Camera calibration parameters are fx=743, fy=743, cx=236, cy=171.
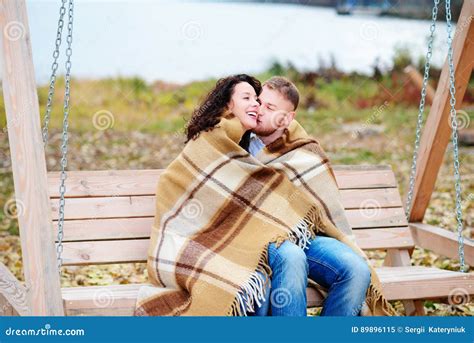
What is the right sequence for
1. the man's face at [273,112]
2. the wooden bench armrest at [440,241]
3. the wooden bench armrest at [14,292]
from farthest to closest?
the wooden bench armrest at [440,241] < the man's face at [273,112] < the wooden bench armrest at [14,292]

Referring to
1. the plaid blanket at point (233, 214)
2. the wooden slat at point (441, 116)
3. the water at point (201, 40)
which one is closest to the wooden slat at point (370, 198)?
the wooden slat at point (441, 116)

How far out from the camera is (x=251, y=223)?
3.03m

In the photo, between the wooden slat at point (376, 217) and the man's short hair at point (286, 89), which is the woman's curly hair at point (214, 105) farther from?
the wooden slat at point (376, 217)

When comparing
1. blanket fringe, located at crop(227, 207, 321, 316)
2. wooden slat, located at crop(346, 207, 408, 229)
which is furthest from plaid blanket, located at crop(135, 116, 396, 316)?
wooden slat, located at crop(346, 207, 408, 229)

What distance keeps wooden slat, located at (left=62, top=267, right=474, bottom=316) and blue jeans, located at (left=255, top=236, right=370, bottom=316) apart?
0.37 ft

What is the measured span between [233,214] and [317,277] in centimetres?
43

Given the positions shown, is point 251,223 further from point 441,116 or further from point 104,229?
point 441,116

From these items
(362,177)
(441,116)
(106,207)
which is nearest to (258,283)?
(106,207)

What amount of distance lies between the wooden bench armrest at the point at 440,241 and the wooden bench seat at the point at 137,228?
59 mm

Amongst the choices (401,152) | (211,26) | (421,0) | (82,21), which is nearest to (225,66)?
(211,26)

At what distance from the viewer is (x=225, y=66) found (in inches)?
393

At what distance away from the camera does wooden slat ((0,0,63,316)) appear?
8.48 feet

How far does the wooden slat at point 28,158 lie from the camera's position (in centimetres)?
259

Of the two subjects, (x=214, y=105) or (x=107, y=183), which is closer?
(x=214, y=105)
